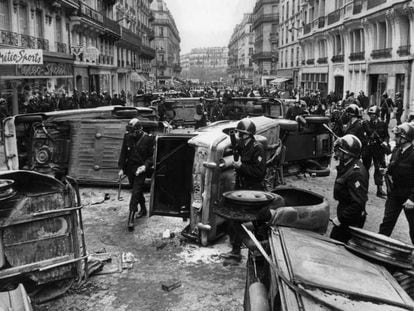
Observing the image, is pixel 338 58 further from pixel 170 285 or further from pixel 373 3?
pixel 170 285

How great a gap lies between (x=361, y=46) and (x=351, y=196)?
100ft

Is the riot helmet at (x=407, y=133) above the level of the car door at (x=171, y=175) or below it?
above

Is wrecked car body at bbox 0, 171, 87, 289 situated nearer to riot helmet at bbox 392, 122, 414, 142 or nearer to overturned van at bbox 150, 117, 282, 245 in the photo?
overturned van at bbox 150, 117, 282, 245

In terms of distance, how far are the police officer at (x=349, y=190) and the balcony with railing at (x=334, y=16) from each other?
110ft

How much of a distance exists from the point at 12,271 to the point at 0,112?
12.6 m

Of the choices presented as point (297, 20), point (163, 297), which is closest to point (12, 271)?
point (163, 297)

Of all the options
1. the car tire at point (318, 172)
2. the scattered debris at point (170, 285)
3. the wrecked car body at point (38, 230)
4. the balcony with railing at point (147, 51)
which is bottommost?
the scattered debris at point (170, 285)

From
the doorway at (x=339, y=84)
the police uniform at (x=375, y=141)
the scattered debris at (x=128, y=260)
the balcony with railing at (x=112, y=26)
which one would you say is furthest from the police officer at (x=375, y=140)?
the balcony with railing at (x=112, y=26)

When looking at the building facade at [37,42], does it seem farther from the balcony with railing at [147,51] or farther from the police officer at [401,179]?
the balcony with railing at [147,51]

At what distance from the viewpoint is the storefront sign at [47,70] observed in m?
20.5

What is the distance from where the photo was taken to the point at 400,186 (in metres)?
6.21

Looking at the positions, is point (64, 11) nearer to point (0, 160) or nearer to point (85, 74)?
point (85, 74)

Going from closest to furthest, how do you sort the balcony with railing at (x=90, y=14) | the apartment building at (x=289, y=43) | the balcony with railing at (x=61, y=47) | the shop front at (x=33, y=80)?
the shop front at (x=33, y=80)
the balcony with railing at (x=61, y=47)
the balcony with railing at (x=90, y=14)
the apartment building at (x=289, y=43)

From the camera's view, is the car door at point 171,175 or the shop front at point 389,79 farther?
the shop front at point 389,79
